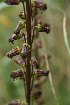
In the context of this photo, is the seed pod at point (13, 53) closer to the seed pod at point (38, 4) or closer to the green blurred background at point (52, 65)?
the seed pod at point (38, 4)

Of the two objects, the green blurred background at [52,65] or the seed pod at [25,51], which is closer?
the seed pod at [25,51]

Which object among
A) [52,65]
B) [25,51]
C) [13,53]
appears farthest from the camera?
[52,65]

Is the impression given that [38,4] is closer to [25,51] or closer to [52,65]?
[25,51]

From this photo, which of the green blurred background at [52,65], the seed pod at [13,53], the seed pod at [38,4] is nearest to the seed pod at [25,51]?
the seed pod at [13,53]

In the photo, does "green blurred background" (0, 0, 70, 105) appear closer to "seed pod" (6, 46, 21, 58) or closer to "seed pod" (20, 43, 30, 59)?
"seed pod" (6, 46, 21, 58)

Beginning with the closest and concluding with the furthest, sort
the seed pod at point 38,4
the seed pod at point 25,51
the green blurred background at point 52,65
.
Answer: the seed pod at point 25,51, the seed pod at point 38,4, the green blurred background at point 52,65

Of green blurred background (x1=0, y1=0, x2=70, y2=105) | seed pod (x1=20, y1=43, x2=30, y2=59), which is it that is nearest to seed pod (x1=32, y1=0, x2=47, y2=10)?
seed pod (x1=20, y1=43, x2=30, y2=59)

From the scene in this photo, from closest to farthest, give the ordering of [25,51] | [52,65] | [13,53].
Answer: [25,51] → [13,53] → [52,65]

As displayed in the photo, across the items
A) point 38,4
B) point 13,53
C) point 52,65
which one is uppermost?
point 38,4

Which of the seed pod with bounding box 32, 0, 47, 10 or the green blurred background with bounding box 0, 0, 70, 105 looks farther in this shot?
the green blurred background with bounding box 0, 0, 70, 105

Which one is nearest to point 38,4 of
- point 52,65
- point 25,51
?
point 25,51

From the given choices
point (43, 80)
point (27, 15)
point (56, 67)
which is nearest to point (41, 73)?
point (27, 15)
